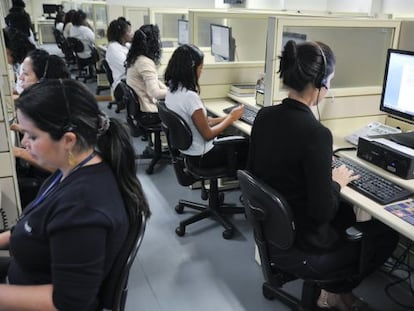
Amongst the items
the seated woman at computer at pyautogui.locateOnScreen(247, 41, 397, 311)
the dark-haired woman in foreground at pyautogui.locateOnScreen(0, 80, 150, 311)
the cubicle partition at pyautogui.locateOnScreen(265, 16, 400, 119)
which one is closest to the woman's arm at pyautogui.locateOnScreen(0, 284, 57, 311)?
the dark-haired woman in foreground at pyautogui.locateOnScreen(0, 80, 150, 311)

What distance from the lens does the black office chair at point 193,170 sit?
7.45 ft

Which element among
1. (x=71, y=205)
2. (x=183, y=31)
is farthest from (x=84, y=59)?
(x=71, y=205)

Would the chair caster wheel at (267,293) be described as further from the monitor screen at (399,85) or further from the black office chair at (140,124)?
the black office chair at (140,124)

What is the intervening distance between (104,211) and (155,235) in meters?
1.60

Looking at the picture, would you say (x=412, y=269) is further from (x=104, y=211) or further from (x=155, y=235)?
(x=104, y=211)

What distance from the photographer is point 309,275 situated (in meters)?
1.48

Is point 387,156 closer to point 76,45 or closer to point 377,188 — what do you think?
point 377,188

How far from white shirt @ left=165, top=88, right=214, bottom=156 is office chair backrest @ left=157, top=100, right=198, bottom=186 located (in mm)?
41

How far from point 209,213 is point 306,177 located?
50.7 inches

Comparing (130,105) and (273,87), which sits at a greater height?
(273,87)

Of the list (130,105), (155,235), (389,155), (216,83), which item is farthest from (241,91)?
(389,155)

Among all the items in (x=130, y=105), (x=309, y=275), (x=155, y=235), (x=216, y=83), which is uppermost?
(x=216, y=83)

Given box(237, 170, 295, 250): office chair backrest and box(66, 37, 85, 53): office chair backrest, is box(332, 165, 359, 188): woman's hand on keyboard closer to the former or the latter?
box(237, 170, 295, 250): office chair backrest

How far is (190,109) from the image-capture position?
2279 millimetres
